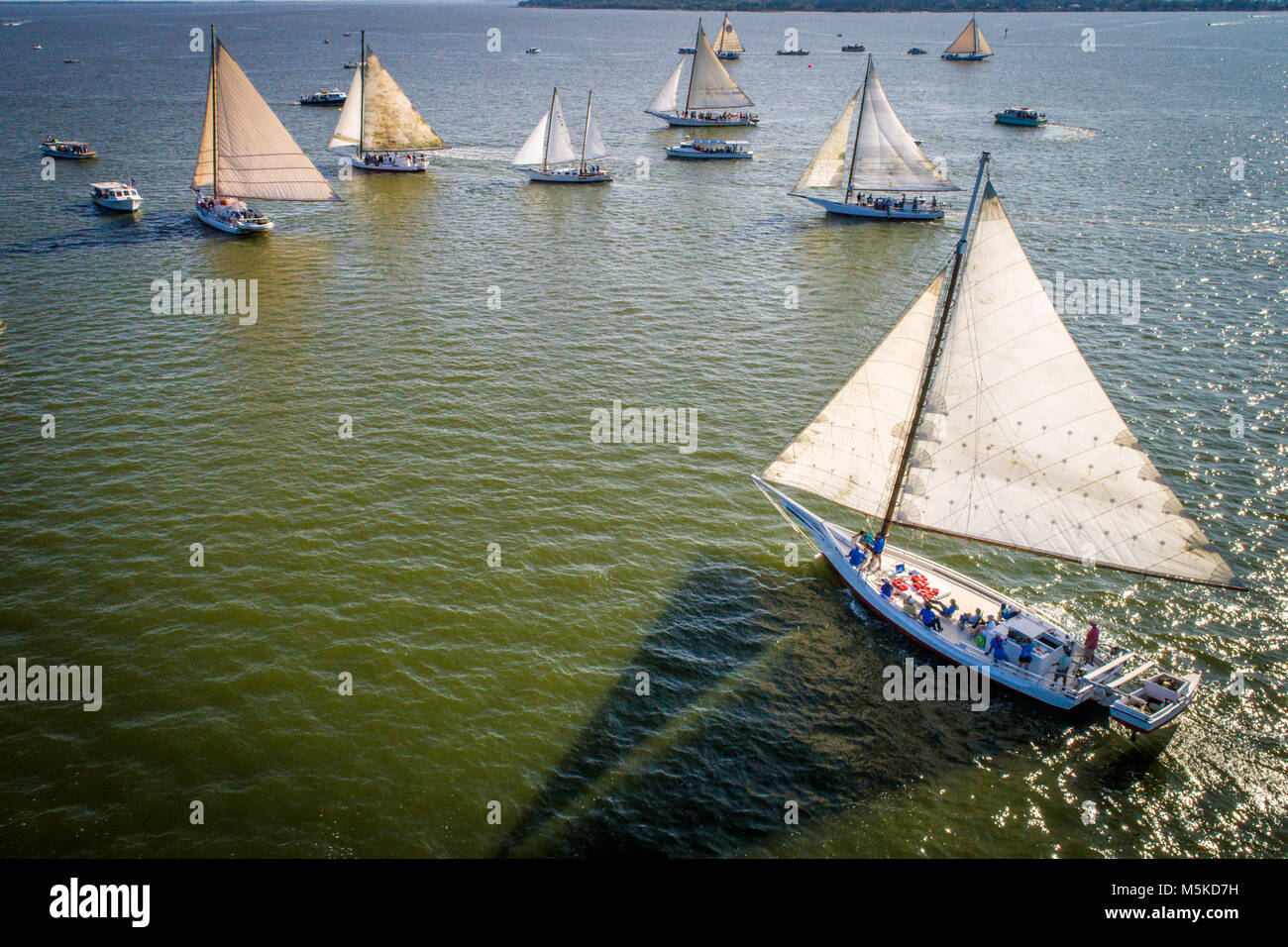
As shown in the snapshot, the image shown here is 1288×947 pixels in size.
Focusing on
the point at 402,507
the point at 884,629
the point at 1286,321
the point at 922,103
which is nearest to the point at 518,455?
the point at 402,507

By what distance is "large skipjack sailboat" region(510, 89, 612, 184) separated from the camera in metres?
111

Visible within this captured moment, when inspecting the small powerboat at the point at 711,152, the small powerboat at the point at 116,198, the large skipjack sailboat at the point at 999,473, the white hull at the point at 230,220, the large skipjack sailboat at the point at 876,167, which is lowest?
the large skipjack sailboat at the point at 999,473

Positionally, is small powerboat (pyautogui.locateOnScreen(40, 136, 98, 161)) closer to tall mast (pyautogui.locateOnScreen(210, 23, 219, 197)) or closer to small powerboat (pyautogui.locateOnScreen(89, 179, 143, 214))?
small powerboat (pyautogui.locateOnScreen(89, 179, 143, 214))

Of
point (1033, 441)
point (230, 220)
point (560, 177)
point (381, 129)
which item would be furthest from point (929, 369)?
point (381, 129)

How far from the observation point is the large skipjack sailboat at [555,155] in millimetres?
111375

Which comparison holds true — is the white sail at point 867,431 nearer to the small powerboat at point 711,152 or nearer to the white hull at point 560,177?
the white hull at point 560,177

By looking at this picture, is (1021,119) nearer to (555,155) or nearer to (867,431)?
(555,155)

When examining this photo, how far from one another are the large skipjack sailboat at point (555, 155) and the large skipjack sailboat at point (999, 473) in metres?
81.2

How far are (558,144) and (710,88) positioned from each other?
170 feet

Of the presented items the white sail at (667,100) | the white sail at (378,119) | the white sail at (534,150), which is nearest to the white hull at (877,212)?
the white sail at (534,150)

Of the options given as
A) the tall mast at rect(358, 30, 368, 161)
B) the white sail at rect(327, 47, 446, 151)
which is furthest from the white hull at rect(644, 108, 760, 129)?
the tall mast at rect(358, 30, 368, 161)

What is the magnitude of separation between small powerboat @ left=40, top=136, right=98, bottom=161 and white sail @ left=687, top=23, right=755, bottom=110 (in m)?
91.6

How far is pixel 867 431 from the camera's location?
39.9m

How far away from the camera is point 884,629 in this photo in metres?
39.8
